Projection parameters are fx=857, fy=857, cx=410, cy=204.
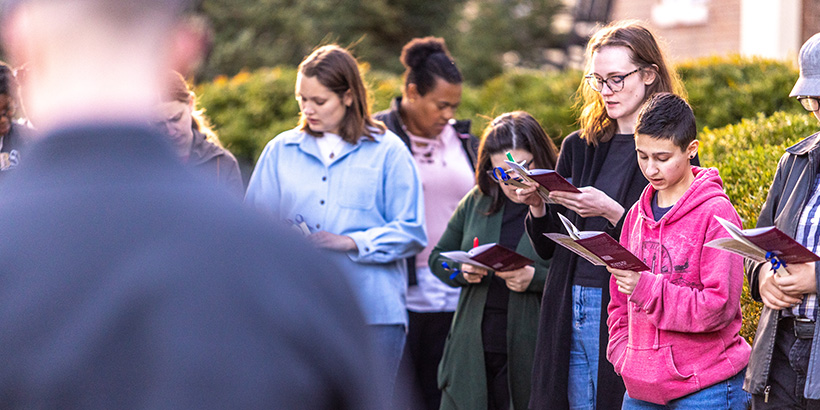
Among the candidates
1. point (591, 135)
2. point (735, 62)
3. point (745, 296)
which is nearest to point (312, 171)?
point (591, 135)

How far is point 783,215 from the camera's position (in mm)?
3160

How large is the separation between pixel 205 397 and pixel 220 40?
17823mm

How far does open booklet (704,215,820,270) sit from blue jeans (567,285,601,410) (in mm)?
909

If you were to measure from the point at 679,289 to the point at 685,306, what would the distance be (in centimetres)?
7

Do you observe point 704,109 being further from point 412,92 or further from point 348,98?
point 348,98

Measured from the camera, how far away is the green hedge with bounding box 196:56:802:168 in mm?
7105

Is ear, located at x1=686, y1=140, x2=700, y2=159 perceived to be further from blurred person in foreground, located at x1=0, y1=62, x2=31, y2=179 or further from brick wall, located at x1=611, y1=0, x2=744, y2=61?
brick wall, located at x1=611, y1=0, x2=744, y2=61

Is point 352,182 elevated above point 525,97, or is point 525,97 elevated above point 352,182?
point 525,97

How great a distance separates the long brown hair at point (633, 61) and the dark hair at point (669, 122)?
0.40 m

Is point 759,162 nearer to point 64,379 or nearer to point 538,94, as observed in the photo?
point 64,379

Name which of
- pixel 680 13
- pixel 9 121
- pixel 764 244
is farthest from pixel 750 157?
pixel 680 13

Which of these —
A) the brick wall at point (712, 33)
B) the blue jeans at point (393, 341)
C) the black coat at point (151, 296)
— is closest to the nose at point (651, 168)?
the blue jeans at point (393, 341)

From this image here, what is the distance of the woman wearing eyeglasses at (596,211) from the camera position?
11.8 ft

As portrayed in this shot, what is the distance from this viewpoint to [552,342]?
374cm
